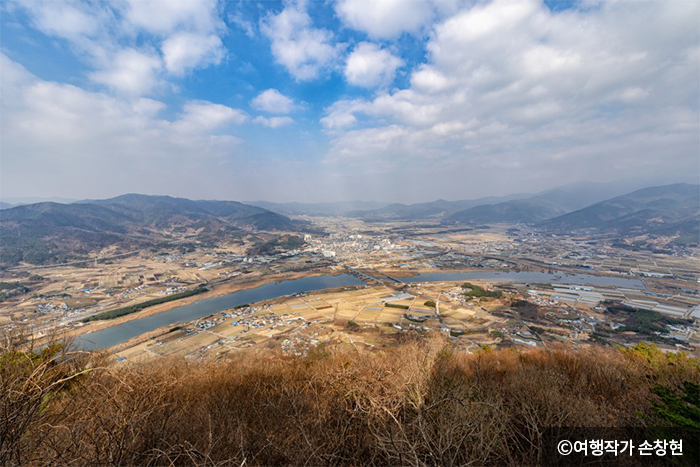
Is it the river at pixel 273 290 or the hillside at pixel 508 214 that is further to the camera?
the hillside at pixel 508 214

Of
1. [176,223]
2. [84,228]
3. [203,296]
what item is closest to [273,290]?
[203,296]

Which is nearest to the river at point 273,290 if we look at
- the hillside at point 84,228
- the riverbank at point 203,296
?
the riverbank at point 203,296

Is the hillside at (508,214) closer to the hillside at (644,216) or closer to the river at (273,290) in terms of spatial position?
the hillside at (644,216)

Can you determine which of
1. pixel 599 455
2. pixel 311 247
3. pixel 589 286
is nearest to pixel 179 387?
pixel 599 455

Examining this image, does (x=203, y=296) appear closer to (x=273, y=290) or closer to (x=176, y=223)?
(x=273, y=290)

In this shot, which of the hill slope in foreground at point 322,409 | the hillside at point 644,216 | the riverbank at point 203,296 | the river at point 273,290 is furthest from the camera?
the hillside at point 644,216

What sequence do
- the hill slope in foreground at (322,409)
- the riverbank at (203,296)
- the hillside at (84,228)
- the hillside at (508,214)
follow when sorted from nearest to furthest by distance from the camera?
the hill slope in foreground at (322,409), the riverbank at (203,296), the hillside at (84,228), the hillside at (508,214)
